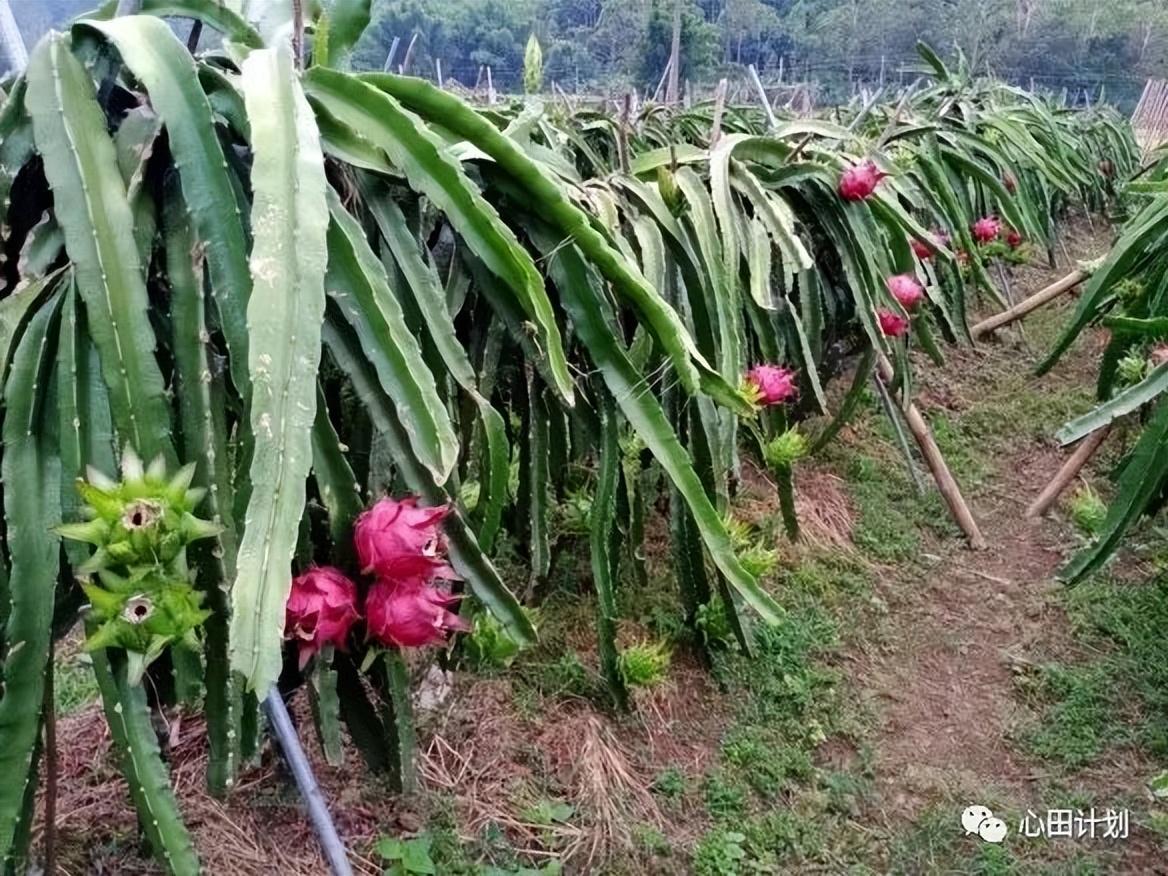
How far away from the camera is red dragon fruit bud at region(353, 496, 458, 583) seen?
851mm

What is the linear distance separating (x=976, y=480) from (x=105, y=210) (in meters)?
2.99

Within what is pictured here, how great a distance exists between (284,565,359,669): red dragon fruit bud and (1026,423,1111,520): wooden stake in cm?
218

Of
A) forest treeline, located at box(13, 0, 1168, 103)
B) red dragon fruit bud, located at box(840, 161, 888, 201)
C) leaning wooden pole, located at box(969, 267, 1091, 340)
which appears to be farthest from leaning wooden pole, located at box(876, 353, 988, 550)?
forest treeline, located at box(13, 0, 1168, 103)

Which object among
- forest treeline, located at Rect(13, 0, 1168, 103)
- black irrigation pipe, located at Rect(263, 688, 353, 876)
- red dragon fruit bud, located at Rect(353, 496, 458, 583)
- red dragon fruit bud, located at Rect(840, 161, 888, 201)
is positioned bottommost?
black irrigation pipe, located at Rect(263, 688, 353, 876)

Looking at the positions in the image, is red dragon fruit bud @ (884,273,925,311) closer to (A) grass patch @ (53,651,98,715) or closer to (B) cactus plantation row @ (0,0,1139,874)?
(B) cactus plantation row @ (0,0,1139,874)

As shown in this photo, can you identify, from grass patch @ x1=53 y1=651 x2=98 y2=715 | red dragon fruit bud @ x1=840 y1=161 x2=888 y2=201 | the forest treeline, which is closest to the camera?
grass patch @ x1=53 y1=651 x2=98 y2=715

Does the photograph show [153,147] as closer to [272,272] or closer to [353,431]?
[272,272]

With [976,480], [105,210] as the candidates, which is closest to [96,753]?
[105,210]

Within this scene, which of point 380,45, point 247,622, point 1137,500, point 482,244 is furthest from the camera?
point 380,45

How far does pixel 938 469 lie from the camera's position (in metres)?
2.76

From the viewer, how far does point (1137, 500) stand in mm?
1877

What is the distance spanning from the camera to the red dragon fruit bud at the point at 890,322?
2504 mm

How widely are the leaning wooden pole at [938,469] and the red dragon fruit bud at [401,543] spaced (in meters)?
2.08

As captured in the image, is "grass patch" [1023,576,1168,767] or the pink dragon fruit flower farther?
the pink dragon fruit flower
